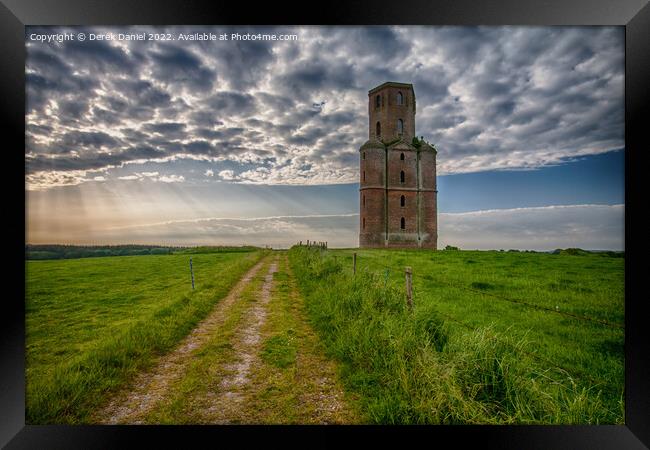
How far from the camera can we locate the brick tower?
30.0 meters

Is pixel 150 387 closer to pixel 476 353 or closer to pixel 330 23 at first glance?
pixel 476 353

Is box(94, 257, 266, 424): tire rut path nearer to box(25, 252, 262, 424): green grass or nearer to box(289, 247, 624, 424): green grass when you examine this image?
box(25, 252, 262, 424): green grass

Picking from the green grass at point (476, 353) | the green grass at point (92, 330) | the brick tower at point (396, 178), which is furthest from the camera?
the brick tower at point (396, 178)

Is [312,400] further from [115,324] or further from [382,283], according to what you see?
[115,324]

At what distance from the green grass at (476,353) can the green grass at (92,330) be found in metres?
2.90

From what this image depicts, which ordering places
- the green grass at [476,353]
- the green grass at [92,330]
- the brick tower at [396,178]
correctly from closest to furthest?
the green grass at [476,353] < the green grass at [92,330] < the brick tower at [396,178]

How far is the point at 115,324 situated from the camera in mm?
7145

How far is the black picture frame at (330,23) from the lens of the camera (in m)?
3.31

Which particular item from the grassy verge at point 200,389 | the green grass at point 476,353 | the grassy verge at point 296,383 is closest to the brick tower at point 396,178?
the green grass at point 476,353

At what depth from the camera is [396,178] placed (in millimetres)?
31578

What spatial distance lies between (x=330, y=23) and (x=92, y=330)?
25.6 ft

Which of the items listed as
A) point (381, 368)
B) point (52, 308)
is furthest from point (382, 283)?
point (52, 308)

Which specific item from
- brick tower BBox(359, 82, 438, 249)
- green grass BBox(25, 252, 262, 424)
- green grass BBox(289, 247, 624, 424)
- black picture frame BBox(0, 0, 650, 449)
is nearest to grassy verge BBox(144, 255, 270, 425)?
black picture frame BBox(0, 0, 650, 449)

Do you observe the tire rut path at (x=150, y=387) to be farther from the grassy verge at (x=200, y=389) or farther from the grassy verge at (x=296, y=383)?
the grassy verge at (x=296, y=383)
